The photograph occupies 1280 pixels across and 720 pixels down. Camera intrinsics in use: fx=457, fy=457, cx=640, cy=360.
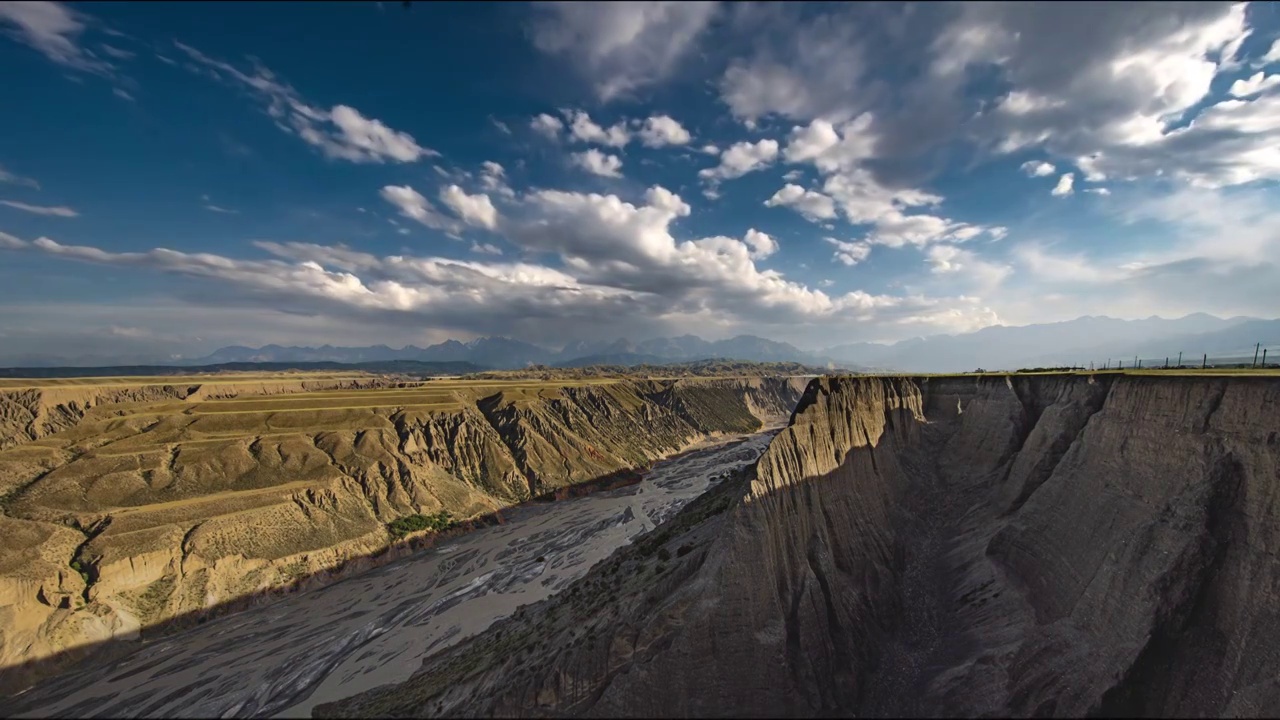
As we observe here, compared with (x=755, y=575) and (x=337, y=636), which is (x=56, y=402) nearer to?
(x=337, y=636)

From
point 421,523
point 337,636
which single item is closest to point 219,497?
point 421,523

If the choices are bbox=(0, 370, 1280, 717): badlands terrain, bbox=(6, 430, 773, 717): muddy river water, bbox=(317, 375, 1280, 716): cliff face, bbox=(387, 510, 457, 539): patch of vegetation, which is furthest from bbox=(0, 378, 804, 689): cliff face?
bbox=(317, 375, 1280, 716): cliff face

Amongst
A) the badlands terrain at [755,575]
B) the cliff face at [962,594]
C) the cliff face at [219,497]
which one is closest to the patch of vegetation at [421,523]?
the badlands terrain at [755,575]

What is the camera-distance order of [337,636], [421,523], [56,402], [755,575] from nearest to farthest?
[755,575], [337,636], [421,523], [56,402]

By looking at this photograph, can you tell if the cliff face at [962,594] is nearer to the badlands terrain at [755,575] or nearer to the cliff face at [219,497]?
the badlands terrain at [755,575]

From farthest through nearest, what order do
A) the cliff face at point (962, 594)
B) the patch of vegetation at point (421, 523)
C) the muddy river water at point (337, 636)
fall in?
1. the patch of vegetation at point (421, 523)
2. the muddy river water at point (337, 636)
3. the cliff face at point (962, 594)
